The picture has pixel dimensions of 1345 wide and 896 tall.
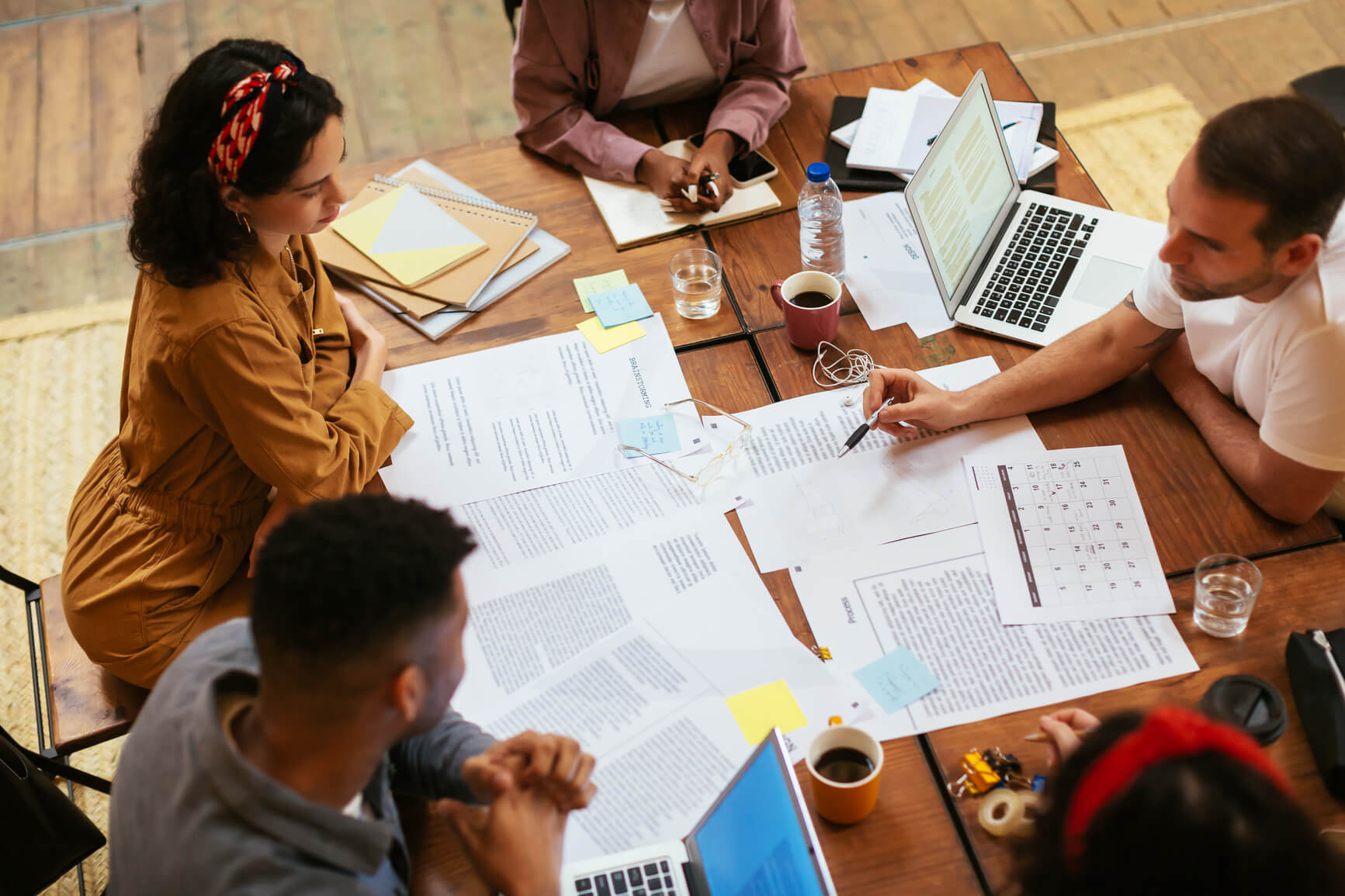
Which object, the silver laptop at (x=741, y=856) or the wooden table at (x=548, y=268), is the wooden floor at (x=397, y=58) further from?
the silver laptop at (x=741, y=856)

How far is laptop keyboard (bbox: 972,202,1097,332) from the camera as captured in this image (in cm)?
180

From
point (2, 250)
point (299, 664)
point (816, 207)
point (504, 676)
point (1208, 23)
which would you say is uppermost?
point (299, 664)

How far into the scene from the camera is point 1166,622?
1.38 m

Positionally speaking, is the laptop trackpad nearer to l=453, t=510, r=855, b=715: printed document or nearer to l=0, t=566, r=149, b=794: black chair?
l=453, t=510, r=855, b=715: printed document

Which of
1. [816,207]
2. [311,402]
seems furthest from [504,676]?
[816,207]

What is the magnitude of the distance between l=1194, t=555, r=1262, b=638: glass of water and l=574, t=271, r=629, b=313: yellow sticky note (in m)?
1.05

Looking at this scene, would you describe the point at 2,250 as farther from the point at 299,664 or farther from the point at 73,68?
the point at 299,664

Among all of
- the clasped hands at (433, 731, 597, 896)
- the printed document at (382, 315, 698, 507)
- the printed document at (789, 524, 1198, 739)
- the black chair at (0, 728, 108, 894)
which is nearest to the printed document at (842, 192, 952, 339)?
the printed document at (382, 315, 698, 507)

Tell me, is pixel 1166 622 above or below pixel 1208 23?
above

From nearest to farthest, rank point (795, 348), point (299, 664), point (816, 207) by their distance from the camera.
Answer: point (299, 664)
point (795, 348)
point (816, 207)

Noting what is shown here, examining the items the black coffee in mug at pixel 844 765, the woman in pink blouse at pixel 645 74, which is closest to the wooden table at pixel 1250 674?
the black coffee in mug at pixel 844 765

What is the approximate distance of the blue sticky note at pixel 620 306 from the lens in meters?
1.84

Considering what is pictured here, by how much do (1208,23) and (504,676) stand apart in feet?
11.6

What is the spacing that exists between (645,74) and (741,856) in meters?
1.61
